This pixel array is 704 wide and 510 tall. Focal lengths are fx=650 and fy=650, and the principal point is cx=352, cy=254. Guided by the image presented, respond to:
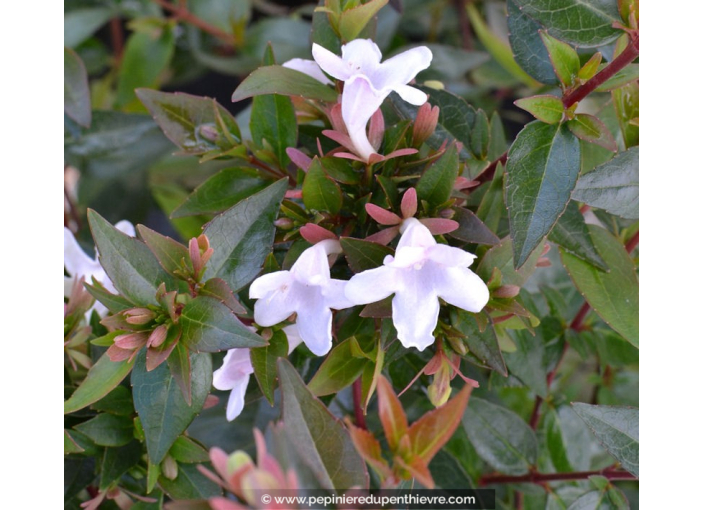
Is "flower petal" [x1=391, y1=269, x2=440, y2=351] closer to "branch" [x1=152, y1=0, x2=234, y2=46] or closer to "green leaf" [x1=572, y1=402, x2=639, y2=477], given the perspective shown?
"green leaf" [x1=572, y1=402, x2=639, y2=477]

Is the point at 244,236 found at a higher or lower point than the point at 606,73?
lower

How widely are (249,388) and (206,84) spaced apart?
1.25 meters

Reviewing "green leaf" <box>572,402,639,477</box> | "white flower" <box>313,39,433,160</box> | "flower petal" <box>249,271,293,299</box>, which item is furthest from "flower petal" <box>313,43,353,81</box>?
"green leaf" <box>572,402,639,477</box>

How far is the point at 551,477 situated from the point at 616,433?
11.2 inches

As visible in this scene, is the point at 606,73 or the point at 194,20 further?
the point at 194,20

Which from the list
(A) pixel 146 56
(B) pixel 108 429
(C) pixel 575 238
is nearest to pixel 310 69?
(C) pixel 575 238

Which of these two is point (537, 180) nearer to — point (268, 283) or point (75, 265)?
point (268, 283)

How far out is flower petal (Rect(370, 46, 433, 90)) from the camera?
0.68 m

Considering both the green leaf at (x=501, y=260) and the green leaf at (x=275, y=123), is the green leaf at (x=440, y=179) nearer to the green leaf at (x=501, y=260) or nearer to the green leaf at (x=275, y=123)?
the green leaf at (x=501, y=260)

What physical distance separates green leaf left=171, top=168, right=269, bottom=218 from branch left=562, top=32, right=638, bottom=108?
395 mm

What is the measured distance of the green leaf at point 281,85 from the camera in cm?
72

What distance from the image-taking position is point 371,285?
61 cm

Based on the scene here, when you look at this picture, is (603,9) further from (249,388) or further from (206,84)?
(206,84)

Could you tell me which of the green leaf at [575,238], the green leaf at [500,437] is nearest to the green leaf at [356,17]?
the green leaf at [575,238]
